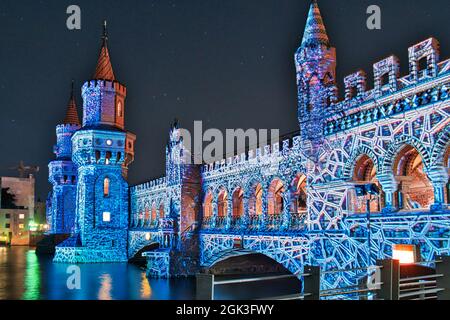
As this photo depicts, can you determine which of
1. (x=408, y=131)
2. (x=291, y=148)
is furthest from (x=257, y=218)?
(x=408, y=131)

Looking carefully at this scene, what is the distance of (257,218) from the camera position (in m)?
27.5

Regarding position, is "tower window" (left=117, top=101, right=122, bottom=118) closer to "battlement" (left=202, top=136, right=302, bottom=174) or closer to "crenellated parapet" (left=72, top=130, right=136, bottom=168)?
"crenellated parapet" (left=72, top=130, right=136, bottom=168)

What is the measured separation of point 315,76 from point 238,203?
1262 centimetres

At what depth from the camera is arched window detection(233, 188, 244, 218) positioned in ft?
101

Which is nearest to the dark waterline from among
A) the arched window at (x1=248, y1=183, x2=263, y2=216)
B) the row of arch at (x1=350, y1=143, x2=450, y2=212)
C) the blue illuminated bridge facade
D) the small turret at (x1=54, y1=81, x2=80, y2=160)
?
the blue illuminated bridge facade

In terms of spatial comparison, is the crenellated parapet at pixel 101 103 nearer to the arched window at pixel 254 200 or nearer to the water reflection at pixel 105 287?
the water reflection at pixel 105 287

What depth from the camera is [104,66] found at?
1945 inches

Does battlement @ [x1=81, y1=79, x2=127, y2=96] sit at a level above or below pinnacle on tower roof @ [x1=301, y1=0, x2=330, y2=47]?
above

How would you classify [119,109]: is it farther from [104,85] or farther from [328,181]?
[328,181]

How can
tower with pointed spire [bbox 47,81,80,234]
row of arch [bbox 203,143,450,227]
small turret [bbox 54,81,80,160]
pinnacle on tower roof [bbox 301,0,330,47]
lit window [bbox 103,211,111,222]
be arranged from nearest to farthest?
row of arch [bbox 203,143,450,227], pinnacle on tower roof [bbox 301,0,330,47], lit window [bbox 103,211,111,222], tower with pointed spire [bbox 47,81,80,234], small turret [bbox 54,81,80,160]

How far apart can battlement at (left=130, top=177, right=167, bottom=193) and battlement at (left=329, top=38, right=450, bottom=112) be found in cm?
2455

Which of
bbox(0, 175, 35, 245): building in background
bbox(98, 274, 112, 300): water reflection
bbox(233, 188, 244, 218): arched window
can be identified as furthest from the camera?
bbox(0, 175, 35, 245): building in background

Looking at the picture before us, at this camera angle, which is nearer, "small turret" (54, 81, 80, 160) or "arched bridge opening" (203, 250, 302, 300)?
"arched bridge opening" (203, 250, 302, 300)

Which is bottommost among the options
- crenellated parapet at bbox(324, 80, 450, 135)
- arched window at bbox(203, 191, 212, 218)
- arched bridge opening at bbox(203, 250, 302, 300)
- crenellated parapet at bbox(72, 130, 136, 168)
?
arched bridge opening at bbox(203, 250, 302, 300)
